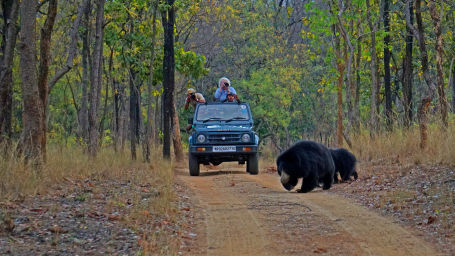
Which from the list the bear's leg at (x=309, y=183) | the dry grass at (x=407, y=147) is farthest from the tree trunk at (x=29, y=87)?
the dry grass at (x=407, y=147)

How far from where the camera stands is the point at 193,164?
16531mm

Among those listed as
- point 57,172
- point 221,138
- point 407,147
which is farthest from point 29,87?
point 407,147

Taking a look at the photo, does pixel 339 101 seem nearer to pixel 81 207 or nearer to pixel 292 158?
pixel 292 158

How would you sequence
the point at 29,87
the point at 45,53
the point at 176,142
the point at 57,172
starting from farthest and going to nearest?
the point at 176,142
the point at 45,53
the point at 57,172
the point at 29,87

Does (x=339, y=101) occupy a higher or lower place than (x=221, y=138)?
higher

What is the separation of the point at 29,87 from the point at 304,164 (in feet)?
17.1

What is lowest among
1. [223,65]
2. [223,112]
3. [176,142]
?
[176,142]

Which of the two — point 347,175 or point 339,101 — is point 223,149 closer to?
point 347,175

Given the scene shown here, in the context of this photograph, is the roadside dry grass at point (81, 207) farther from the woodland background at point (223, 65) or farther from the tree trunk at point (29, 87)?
the woodland background at point (223, 65)

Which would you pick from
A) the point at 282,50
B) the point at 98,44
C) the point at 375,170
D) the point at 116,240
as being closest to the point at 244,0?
the point at 282,50

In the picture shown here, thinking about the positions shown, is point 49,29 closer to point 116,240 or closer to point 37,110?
point 37,110

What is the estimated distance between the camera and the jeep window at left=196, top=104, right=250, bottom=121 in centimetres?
1700

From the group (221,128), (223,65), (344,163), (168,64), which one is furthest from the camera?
(223,65)

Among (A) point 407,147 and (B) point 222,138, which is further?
(B) point 222,138
